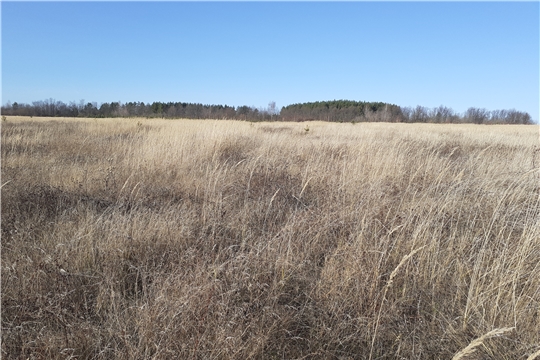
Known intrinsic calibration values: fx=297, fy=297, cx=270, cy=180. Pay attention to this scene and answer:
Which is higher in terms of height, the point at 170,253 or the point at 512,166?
the point at 512,166

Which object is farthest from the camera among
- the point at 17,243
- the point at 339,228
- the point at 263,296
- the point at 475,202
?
the point at 475,202

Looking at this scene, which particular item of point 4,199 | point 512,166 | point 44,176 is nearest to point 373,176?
point 512,166

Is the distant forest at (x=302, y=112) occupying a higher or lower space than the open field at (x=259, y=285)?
higher

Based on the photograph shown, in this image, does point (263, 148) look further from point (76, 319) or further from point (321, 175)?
point (76, 319)

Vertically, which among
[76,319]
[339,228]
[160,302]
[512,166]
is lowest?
[76,319]

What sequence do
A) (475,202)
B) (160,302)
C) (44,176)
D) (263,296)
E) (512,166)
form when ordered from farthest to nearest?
(512,166) → (44,176) → (475,202) → (263,296) → (160,302)

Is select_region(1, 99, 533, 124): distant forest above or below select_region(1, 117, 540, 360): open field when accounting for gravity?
above

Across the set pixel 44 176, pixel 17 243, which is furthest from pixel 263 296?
pixel 44 176

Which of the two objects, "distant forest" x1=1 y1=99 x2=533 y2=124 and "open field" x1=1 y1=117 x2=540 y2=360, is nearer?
"open field" x1=1 y1=117 x2=540 y2=360

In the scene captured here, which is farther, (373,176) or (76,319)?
(373,176)

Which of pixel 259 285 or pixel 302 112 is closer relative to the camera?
pixel 259 285

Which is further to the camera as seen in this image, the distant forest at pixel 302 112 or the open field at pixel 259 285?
the distant forest at pixel 302 112

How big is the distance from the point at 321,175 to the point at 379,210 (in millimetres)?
1564

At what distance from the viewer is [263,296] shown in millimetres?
1836
